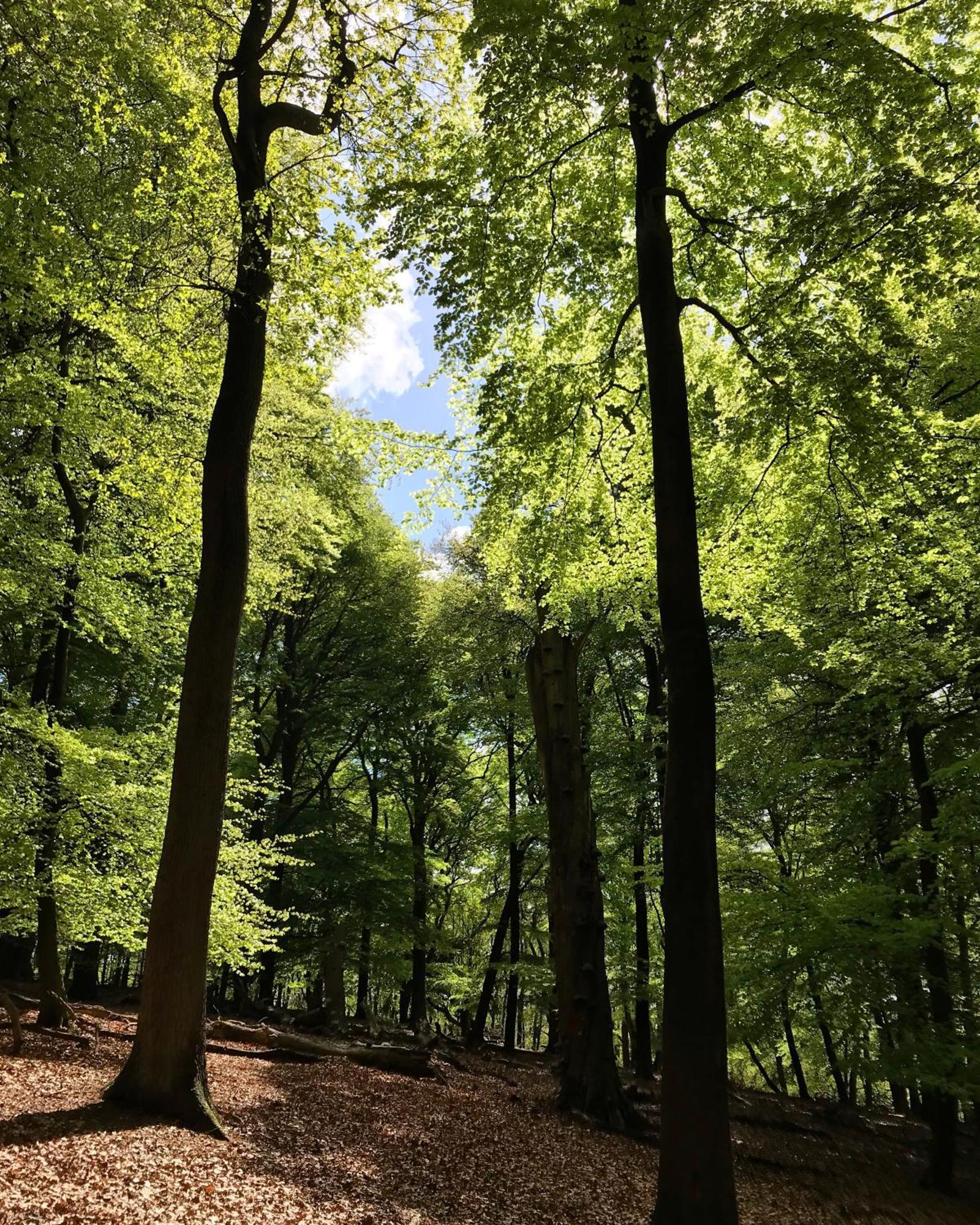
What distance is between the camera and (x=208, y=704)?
6.43 meters

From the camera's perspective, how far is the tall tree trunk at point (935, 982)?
828cm

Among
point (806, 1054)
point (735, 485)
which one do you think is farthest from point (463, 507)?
point (806, 1054)

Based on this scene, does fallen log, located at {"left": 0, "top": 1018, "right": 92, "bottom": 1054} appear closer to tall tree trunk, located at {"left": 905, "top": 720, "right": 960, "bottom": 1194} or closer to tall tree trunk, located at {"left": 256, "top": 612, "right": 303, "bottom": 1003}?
tall tree trunk, located at {"left": 256, "top": 612, "right": 303, "bottom": 1003}

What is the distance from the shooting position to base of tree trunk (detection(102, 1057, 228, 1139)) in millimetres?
5504

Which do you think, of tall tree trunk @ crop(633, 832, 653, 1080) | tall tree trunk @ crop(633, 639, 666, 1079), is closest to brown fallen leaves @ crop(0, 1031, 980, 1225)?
tall tree trunk @ crop(633, 832, 653, 1080)

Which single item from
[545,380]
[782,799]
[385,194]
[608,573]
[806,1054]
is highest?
[385,194]

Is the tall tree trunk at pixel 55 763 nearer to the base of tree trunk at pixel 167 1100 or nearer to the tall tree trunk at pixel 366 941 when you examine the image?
the base of tree trunk at pixel 167 1100

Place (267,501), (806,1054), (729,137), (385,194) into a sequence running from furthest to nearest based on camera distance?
1. (806,1054)
2. (267,501)
3. (729,137)
4. (385,194)

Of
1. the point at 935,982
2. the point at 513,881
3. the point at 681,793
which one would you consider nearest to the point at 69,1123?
the point at 681,793

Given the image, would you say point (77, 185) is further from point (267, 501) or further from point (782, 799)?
point (782, 799)

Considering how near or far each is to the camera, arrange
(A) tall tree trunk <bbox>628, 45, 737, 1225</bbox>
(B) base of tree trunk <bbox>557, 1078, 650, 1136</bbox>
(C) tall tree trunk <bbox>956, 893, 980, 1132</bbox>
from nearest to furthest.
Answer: (A) tall tree trunk <bbox>628, 45, 737, 1225</bbox>, (C) tall tree trunk <bbox>956, 893, 980, 1132</bbox>, (B) base of tree trunk <bbox>557, 1078, 650, 1136</bbox>

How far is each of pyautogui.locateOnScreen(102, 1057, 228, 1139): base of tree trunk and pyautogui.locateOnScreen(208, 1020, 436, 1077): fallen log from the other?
6.25 meters

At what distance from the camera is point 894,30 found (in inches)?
227

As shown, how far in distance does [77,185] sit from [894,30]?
8368 mm
